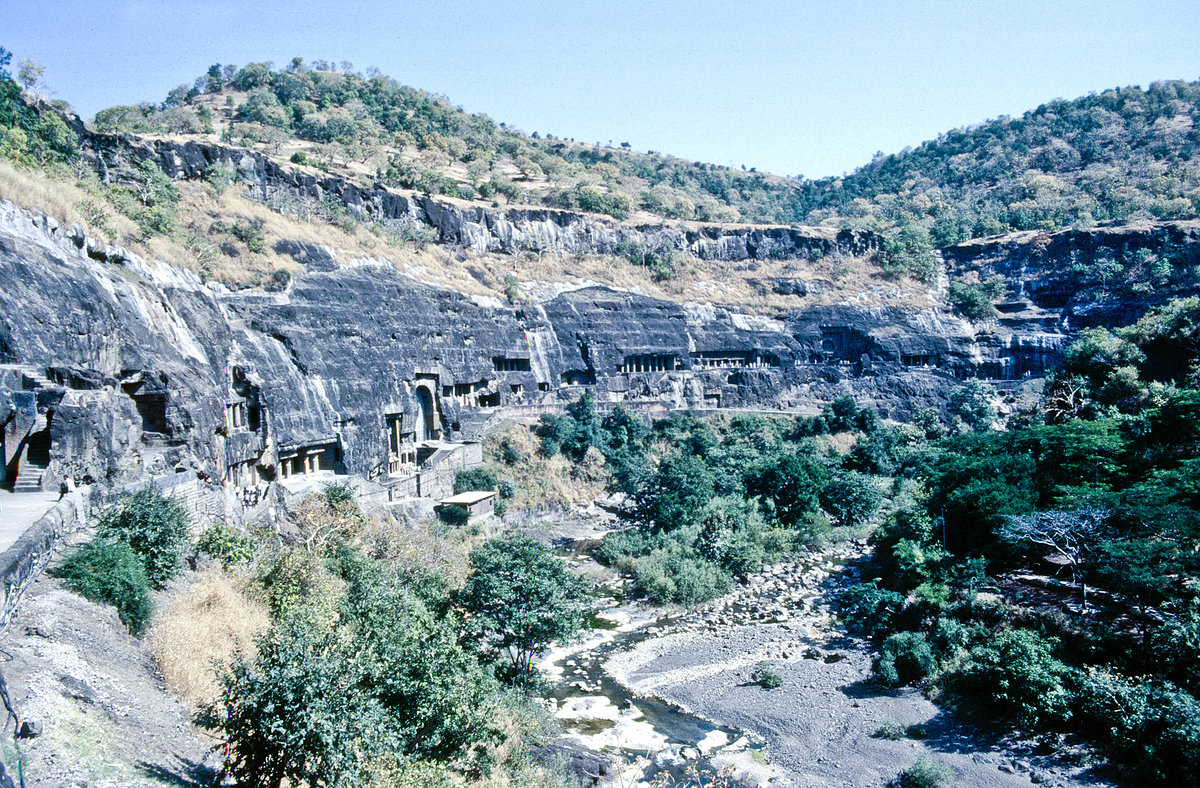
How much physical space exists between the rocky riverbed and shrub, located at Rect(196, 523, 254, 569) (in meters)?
10.8

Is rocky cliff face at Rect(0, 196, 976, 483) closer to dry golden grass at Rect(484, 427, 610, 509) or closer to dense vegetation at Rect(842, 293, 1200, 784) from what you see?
dry golden grass at Rect(484, 427, 610, 509)

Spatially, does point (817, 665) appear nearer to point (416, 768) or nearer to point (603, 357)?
point (416, 768)

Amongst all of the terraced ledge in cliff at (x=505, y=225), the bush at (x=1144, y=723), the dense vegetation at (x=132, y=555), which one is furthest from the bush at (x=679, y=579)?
the terraced ledge in cliff at (x=505, y=225)

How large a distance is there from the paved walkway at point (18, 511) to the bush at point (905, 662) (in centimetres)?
2424

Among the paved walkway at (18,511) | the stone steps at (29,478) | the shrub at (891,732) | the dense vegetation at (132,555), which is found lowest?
the shrub at (891,732)

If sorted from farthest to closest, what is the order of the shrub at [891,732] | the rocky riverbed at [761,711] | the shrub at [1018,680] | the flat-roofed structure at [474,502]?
the flat-roofed structure at [474,502] → the shrub at [891,732] → the shrub at [1018,680] → the rocky riverbed at [761,711]

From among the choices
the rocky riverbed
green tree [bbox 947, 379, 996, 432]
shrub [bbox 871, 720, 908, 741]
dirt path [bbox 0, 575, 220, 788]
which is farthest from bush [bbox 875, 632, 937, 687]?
green tree [bbox 947, 379, 996, 432]

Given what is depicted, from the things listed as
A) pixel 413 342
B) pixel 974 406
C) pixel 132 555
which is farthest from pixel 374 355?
pixel 974 406

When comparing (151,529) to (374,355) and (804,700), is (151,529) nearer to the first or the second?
(804,700)

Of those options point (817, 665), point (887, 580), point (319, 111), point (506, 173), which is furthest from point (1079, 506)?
point (319, 111)

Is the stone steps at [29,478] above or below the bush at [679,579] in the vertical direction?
above

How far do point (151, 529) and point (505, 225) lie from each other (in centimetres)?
5013

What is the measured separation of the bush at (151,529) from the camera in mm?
19513

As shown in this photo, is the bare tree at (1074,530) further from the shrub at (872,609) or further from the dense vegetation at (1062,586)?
the shrub at (872,609)
